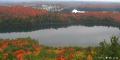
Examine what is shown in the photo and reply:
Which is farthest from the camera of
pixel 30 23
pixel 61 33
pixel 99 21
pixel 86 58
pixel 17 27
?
pixel 99 21

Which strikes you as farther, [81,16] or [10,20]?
[81,16]

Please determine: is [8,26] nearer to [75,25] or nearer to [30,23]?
[30,23]

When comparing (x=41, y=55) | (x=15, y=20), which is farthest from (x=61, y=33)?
(x=41, y=55)

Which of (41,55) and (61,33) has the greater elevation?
(41,55)

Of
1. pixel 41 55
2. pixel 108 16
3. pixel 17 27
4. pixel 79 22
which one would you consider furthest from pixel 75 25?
pixel 41 55

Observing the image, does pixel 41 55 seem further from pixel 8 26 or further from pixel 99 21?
pixel 99 21

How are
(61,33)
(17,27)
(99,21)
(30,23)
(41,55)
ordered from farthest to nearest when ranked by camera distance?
(99,21) < (30,23) < (17,27) < (61,33) < (41,55)
